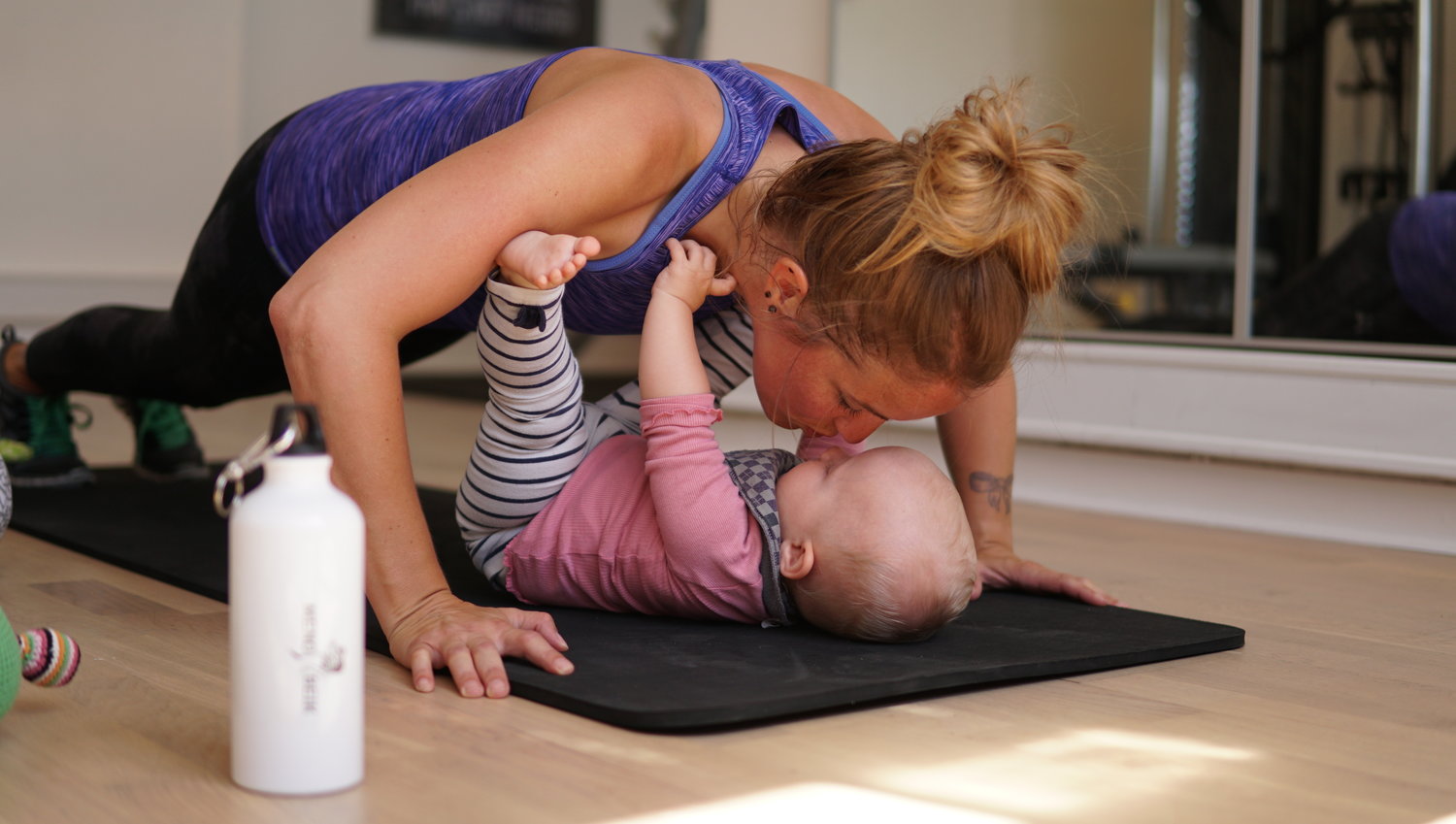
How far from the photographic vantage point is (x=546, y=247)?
1.15m

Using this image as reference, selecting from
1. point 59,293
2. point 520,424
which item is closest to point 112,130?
point 59,293

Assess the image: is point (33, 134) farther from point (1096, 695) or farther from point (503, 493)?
point (1096, 695)

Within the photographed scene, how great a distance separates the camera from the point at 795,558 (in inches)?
49.8

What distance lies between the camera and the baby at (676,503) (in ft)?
3.96

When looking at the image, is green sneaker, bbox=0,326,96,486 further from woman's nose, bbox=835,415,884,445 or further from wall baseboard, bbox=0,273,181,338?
wall baseboard, bbox=0,273,181,338

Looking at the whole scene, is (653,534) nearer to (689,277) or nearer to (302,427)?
(689,277)

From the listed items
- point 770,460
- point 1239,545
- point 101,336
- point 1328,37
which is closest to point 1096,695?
point 770,460

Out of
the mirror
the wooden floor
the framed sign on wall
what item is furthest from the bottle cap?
the framed sign on wall

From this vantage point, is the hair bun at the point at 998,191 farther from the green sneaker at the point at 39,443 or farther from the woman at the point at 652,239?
the green sneaker at the point at 39,443

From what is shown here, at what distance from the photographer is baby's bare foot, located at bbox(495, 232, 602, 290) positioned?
1135 mm

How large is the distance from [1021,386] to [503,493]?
4.64 feet

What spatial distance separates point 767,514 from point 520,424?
253 mm

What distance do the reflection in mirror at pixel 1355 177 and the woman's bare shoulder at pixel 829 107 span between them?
111 cm

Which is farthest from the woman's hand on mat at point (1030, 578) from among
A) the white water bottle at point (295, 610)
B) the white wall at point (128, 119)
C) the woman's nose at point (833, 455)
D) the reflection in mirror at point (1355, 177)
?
the white wall at point (128, 119)
